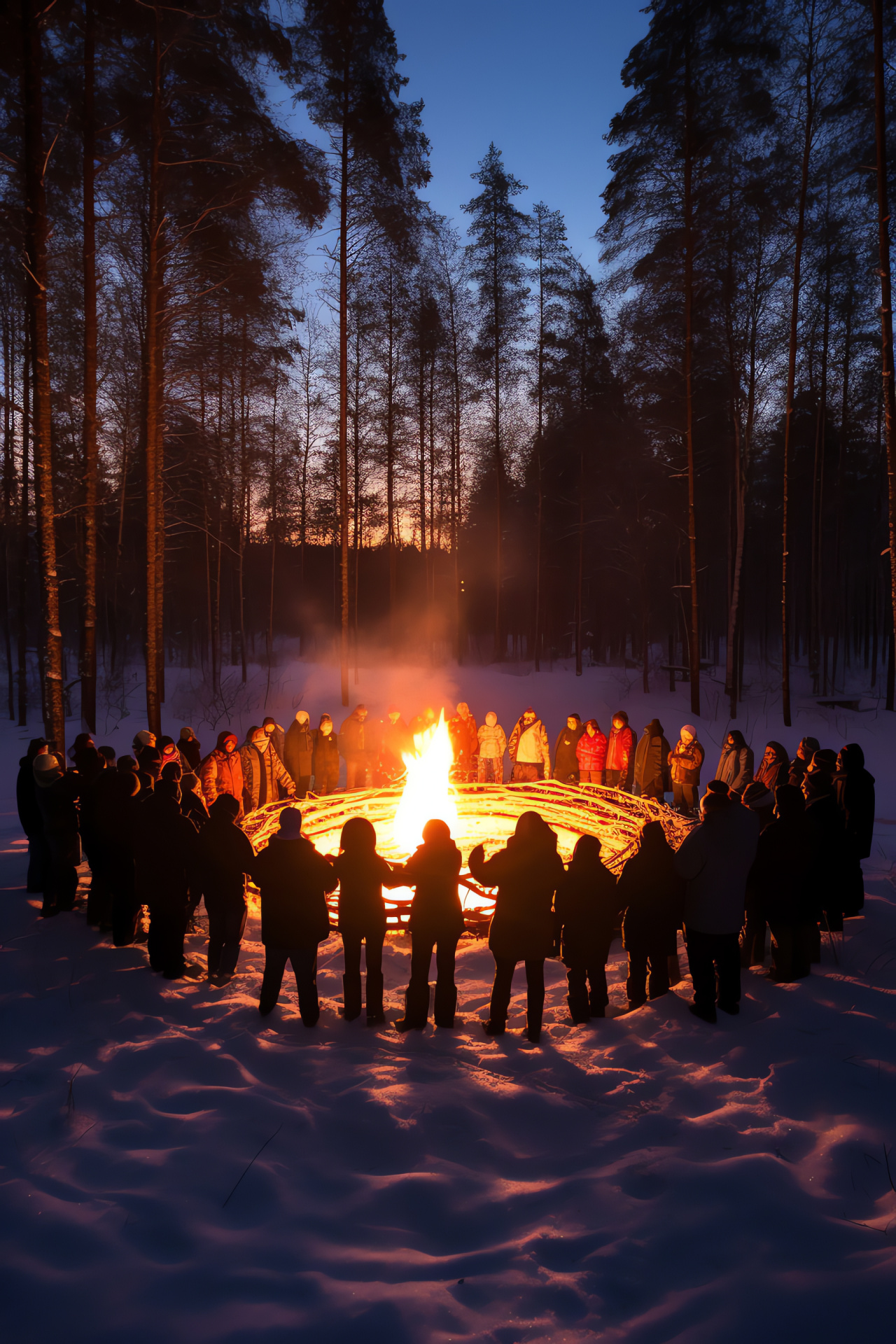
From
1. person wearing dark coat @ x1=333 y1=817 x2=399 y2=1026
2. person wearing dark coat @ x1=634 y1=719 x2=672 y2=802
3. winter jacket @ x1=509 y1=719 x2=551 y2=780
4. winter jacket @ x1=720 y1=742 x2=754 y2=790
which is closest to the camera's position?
person wearing dark coat @ x1=333 y1=817 x2=399 y2=1026

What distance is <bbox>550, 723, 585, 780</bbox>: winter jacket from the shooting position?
11.9 metres

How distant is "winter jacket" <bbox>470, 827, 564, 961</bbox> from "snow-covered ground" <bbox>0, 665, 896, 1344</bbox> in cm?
75

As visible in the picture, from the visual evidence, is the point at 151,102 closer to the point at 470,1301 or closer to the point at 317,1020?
the point at 317,1020

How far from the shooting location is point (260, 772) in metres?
10.0

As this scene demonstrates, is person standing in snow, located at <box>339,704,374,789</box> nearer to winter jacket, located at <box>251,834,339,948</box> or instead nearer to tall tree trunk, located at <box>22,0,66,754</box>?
tall tree trunk, located at <box>22,0,66,754</box>

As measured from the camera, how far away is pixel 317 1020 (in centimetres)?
514

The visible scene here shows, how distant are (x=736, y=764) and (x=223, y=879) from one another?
23.4 ft

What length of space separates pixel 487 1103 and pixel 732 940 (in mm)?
2356

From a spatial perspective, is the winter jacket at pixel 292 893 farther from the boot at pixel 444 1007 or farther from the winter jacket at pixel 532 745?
the winter jacket at pixel 532 745

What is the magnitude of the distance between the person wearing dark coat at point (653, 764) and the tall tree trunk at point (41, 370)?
8.84m

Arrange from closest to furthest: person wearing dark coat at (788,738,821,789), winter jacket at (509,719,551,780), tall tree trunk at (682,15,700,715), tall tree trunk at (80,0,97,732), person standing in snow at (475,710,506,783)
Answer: person wearing dark coat at (788,738,821,789), tall tree trunk at (80,0,97,732), winter jacket at (509,719,551,780), person standing in snow at (475,710,506,783), tall tree trunk at (682,15,700,715)

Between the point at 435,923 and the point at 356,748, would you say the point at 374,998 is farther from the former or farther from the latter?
the point at 356,748

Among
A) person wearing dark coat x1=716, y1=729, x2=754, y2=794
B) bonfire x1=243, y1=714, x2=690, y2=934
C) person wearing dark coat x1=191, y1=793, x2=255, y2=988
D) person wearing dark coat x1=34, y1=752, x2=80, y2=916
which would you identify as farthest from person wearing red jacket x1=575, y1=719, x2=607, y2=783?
person wearing dark coat x1=34, y1=752, x2=80, y2=916

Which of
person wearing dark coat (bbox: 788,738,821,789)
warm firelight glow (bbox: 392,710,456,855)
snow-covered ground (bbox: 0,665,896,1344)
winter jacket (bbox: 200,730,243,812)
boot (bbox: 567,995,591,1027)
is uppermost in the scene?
person wearing dark coat (bbox: 788,738,821,789)
